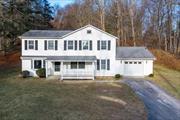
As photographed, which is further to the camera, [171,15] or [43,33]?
[171,15]

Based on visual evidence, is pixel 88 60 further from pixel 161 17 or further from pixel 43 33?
pixel 161 17

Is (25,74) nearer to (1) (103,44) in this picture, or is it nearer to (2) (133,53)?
(1) (103,44)

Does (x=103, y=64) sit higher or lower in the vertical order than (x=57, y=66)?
higher

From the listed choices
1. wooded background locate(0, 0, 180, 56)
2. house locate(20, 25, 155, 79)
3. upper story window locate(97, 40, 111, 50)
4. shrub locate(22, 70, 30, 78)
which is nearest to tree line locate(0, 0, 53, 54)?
wooded background locate(0, 0, 180, 56)

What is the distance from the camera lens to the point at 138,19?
62.3 m

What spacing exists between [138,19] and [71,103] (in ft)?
147

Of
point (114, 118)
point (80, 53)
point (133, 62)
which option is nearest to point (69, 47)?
point (80, 53)

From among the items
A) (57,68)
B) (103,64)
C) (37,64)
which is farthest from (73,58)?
(37,64)

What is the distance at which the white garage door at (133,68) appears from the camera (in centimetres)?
3669

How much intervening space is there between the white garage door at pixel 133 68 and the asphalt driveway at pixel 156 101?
14.3 ft

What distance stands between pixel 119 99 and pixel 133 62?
14927 millimetres

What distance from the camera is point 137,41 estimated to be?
61156 mm

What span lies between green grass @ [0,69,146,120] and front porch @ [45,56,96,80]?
5.45 meters

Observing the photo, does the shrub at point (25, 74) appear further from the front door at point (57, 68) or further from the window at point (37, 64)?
the front door at point (57, 68)
